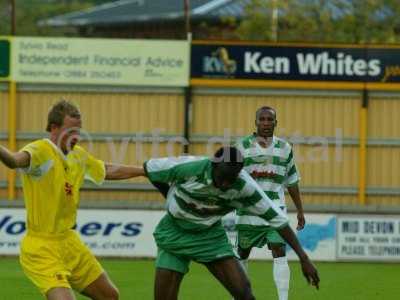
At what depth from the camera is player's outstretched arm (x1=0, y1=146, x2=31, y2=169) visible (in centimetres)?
870

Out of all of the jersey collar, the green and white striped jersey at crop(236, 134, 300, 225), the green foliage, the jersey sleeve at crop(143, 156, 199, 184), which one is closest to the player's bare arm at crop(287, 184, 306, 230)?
the green and white striped jersey at crop(236, 134, 300, 225)

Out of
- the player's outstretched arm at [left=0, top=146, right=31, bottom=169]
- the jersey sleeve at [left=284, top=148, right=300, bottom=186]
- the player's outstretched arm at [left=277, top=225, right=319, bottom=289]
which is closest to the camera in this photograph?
the player's outstretched arm at [left=0, top=146, right=31, bottom=169]

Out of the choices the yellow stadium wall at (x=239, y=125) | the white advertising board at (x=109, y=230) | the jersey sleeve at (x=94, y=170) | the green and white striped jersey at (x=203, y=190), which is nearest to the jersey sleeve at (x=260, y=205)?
the green and white striped jersey at (x=203, y=190)

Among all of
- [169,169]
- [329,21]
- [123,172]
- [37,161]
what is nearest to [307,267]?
[169,169]

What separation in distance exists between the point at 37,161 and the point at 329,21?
31349 mm

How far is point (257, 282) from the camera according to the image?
16734 mm

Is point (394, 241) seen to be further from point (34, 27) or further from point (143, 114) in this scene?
point (34, 27)

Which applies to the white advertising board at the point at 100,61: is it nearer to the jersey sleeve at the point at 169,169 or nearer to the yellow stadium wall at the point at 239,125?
the yellow stadium wall at the point at 239,125

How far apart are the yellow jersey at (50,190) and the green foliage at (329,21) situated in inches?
1182

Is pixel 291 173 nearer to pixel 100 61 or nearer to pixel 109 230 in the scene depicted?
pixel 109 230

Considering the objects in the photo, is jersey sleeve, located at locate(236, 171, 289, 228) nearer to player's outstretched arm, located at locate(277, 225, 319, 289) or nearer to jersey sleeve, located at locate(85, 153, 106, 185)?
player's outstretched arm, located at locate(277, 225, 319, 289)

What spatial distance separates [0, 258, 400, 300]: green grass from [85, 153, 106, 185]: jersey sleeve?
5.11 metres

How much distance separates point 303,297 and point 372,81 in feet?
31.4

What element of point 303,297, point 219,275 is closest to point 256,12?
point 303,297
